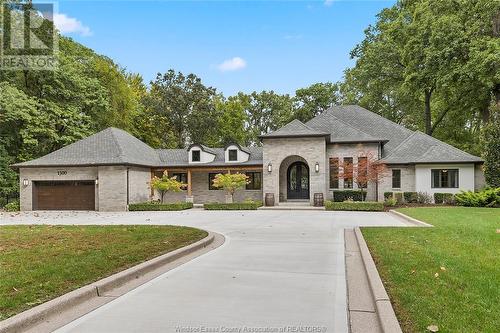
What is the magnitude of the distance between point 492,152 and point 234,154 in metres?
17.0

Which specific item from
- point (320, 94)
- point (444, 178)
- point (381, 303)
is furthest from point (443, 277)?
point (320, 94)

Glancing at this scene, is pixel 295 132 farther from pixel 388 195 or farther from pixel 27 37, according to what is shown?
pixel 27 37

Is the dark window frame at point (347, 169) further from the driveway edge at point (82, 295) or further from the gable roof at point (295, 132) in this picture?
the driveway edge at point (82, 295)

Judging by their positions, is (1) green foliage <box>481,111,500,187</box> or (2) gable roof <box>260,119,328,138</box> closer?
(1) green foliage <box>481,111,500,187</box>

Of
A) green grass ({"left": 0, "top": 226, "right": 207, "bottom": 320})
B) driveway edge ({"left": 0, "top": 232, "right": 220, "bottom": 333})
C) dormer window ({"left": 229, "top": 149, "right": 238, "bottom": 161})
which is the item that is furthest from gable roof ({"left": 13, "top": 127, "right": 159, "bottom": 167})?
driveway edge ({"left": 0, "top": 232, "right": 220, "bottom": 333})

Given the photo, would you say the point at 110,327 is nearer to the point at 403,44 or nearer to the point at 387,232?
the point at 387,232

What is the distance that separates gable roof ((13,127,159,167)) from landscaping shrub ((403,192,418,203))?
18095 millimetres

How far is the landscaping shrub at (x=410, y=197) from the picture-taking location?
23781 millimetres

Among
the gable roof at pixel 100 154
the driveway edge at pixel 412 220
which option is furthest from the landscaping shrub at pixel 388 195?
the gable roof at pixel 100 154

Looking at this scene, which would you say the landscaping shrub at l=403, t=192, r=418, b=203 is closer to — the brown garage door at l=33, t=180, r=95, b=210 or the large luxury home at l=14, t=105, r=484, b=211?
the large luxury home at l=14, t=105, r=484, b=211

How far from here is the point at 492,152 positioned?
21.7 m

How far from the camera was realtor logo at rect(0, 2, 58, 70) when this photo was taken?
89.4 ft

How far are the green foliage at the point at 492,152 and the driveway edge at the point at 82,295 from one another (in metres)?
20.9

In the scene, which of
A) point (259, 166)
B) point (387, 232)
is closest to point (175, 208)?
point (259, 166)
